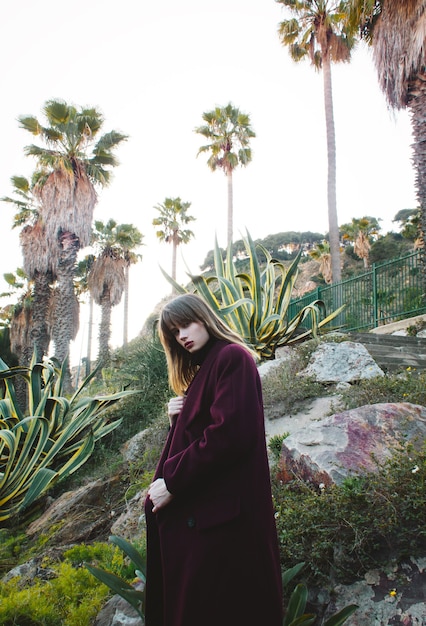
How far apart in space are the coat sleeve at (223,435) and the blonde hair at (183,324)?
0.76 feet

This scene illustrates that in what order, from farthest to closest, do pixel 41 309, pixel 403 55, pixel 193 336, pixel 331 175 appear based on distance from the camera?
pixel 41 309, pixel 331 175, pixel 403 55, pixel 193 336

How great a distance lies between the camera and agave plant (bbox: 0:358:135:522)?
5.25 meters

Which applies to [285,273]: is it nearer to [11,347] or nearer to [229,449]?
[229,449]

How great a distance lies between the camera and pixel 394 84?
32.0 feet

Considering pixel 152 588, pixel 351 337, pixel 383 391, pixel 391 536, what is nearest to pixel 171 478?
pixel 152 588

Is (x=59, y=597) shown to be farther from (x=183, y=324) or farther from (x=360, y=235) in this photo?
(x=360, y=235)

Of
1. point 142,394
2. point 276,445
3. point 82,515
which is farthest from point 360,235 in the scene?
point 82,515

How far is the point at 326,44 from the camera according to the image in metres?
17.2

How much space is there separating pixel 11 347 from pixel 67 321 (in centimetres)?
650

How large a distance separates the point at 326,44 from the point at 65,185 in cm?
1018

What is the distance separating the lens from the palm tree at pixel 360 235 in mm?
32281

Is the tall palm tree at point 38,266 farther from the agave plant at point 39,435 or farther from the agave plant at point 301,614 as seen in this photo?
the agave plant at point 301,614

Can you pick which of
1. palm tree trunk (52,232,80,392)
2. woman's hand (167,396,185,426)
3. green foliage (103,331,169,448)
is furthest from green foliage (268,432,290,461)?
palm tree trunk (52,232,80,392)

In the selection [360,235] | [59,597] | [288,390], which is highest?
[360,235]
